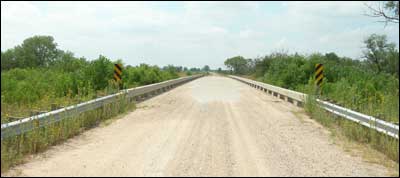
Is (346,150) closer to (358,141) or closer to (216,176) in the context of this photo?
(358,141)

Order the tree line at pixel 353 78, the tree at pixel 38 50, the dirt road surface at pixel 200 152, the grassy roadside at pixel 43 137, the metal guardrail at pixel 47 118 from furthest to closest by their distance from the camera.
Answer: the tree at pixel 38 50 < the tree line at pixel 353 78 < the metal guardrail at pixel 47 118 < the grassy roadside at pixel 43 137 < the dirt road surface at pixel 200 152

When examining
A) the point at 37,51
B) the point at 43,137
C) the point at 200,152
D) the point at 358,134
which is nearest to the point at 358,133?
the point at 358,134

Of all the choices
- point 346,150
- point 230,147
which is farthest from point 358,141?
point 230,147

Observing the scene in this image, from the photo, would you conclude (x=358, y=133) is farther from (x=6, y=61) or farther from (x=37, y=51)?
(x=37, y=51)

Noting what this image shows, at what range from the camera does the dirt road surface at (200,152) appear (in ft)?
22.4

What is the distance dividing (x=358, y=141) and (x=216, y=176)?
15.1ft

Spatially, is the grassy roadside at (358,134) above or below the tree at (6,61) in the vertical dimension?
below

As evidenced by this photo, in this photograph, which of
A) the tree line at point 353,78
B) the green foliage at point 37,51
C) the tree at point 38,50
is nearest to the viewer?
the tree line at point 353,78

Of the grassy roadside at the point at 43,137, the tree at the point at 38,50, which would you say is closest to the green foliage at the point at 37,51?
the tree at the point at 38,50

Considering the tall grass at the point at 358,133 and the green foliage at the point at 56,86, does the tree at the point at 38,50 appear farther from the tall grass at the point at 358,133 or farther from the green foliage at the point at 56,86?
the tall grass at the point at 358,133

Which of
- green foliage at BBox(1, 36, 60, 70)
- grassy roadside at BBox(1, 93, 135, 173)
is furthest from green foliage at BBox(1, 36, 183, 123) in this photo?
green foliage at BBox(1, 36, 60, 70)

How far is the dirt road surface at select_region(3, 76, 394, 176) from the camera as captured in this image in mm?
6820

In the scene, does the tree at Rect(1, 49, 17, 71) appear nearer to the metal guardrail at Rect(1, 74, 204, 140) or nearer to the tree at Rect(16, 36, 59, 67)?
the metal guardrail at Rect(1, 74, 204, 140)

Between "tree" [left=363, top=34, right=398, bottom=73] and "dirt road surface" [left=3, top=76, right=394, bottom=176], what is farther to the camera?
"tree" [left=363, top=34, right=398, bottom=73]
